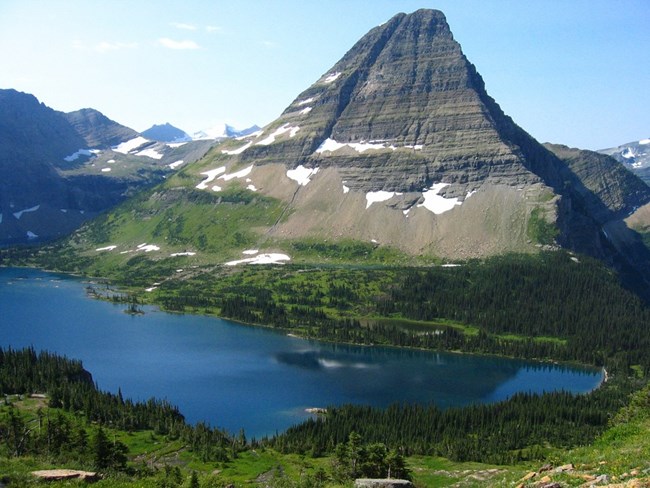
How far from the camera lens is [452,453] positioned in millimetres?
71938

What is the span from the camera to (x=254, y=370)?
11594 centimetres

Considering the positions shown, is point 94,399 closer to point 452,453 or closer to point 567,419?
point 452,453

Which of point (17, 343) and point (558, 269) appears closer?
point (17, 343)

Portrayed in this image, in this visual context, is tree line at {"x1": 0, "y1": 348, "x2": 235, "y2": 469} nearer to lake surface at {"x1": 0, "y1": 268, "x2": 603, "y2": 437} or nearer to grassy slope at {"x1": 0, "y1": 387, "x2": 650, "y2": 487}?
grassy slope at {"x1": 0, "y1": 387, "x2": 650, "y2": 487}

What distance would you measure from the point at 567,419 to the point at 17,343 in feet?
366

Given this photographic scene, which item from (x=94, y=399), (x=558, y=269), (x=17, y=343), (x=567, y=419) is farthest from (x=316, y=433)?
(x=558, y=269)

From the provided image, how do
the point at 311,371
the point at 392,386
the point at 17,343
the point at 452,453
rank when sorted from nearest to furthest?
the point at 452,453, the point at 392,386, the point at 311,371, the point at 17,343

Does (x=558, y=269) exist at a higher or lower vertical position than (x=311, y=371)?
higher

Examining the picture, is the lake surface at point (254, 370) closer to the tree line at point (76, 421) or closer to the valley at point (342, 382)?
the valley at point (342, 382)

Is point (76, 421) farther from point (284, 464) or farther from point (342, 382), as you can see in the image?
point (342, 382)

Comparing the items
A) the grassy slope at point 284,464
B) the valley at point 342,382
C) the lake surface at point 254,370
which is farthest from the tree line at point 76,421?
the lake surface at point 254,370

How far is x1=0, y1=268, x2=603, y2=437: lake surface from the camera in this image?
9812cm

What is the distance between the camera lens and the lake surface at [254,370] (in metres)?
98.1

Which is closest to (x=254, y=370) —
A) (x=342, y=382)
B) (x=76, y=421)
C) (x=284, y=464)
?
(x=342, y=382)
